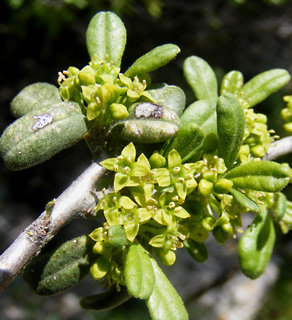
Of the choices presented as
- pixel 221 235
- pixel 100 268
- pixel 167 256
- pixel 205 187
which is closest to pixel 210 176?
pixel 205 187

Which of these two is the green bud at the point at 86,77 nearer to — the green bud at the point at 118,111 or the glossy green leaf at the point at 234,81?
the green bud at the point at 118,111

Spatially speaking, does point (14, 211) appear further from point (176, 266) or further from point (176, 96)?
point (176, 96)

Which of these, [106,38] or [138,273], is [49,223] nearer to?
[138,273]

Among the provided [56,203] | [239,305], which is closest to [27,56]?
[56,203]

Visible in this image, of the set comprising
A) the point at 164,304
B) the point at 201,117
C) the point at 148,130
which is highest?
the point at 148,130

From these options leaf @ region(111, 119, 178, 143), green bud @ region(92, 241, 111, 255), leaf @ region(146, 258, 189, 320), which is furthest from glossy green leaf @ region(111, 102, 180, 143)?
leaf @ region(146, 258, 189, 320)

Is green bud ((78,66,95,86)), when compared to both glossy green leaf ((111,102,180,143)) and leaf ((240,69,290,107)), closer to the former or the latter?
glossy green leaf ((111,102,180,143))

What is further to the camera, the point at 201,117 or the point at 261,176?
the point at 201,117
